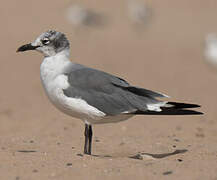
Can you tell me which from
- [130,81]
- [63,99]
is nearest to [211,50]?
[130,81]

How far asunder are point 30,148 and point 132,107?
4.91ft

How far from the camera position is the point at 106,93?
651 centimetres

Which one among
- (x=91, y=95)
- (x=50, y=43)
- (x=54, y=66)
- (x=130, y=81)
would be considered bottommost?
(x=91, y=95)

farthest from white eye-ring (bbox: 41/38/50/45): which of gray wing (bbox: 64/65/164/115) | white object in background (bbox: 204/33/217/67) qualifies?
white object in background (bbox: 204/33/217/67)

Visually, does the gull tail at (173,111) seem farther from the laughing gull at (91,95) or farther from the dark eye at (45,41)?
the dark eye at (45,41)

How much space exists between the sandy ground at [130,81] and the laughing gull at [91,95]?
496 mm

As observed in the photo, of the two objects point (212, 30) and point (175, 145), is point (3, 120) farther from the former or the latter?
point (212, 30)

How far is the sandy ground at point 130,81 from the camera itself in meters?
5.74

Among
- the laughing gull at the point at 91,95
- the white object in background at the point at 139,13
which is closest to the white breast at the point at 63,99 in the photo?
the laughing gull at the point at 91,95

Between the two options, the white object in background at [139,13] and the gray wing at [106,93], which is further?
the white object in background at [139,13]

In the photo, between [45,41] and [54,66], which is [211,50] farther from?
[54,66]

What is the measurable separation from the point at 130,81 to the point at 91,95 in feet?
21.7

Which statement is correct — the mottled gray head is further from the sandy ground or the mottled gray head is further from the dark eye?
the sandy ground

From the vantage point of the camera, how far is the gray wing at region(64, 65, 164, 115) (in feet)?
20.9
